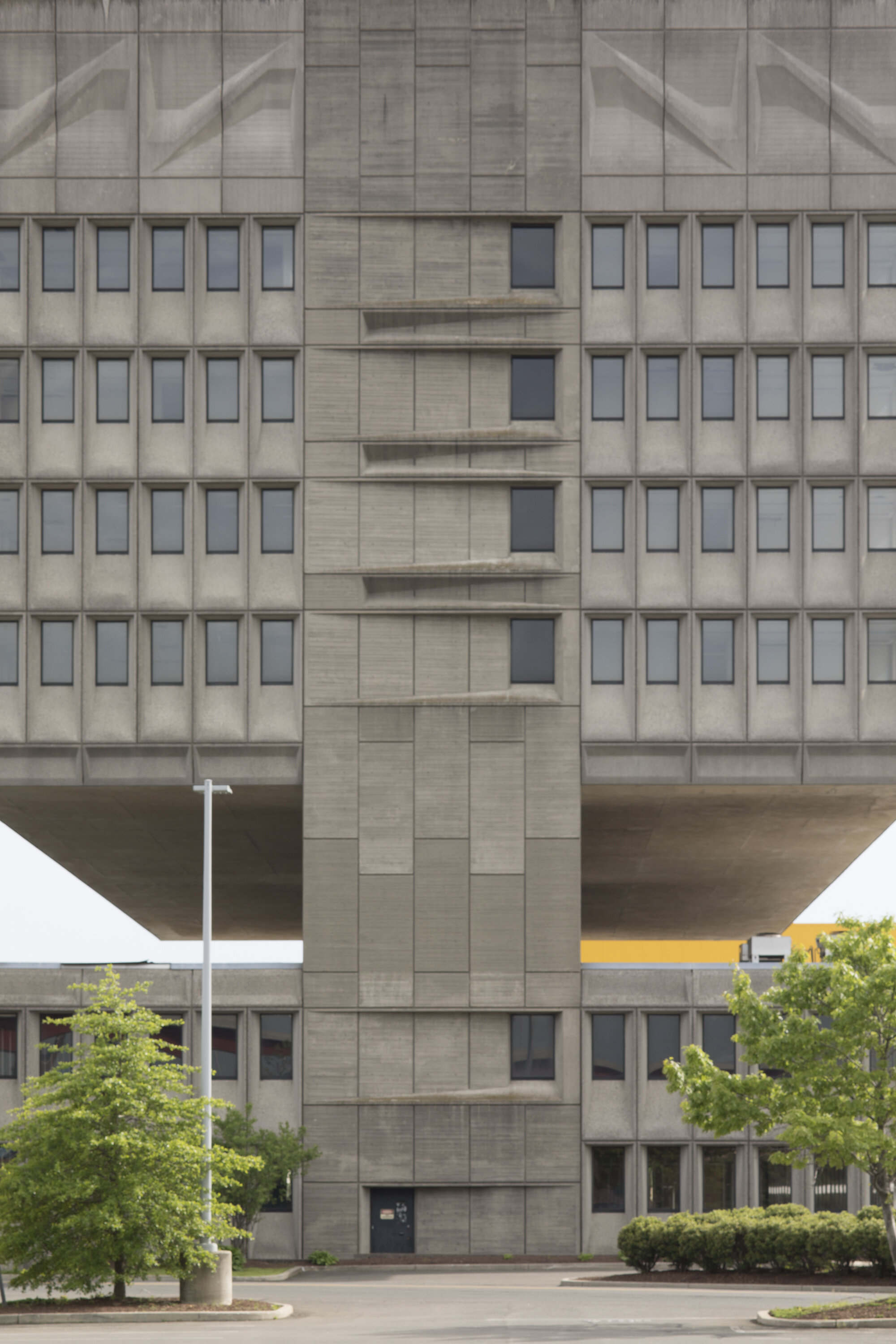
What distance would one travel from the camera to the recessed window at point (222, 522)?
1797 inches

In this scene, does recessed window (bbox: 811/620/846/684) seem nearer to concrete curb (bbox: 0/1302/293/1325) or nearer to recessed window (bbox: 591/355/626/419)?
recessed window (bbox: 591/355/626/419)

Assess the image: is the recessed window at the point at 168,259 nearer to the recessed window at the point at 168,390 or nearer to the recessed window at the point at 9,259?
the recessed window at the point at 168,390

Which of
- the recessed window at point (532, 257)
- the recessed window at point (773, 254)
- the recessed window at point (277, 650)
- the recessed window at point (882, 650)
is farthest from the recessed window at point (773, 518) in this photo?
the recessed window at point (277, 650)

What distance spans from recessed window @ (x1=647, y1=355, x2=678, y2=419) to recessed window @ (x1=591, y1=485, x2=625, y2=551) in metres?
2.34

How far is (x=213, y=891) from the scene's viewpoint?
2739 inches

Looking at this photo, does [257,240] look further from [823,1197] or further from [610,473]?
[823,1197]

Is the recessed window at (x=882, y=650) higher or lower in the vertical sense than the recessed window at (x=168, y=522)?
lower

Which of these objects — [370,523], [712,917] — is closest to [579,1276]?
[370,523]

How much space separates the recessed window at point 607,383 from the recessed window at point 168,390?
38.1 feet

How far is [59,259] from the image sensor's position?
46562mm

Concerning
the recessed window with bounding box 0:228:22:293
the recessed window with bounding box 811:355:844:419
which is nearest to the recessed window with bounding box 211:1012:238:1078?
the recessed window with bounding box 0:228:22:293

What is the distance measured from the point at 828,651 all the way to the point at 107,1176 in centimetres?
2491

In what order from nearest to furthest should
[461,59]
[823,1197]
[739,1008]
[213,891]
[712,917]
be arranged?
[739,1008] → [823,1197] → [461,59] → [213,891] → [712,917]

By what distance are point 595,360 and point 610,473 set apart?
331cm
